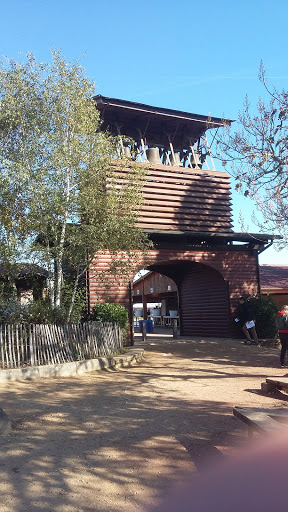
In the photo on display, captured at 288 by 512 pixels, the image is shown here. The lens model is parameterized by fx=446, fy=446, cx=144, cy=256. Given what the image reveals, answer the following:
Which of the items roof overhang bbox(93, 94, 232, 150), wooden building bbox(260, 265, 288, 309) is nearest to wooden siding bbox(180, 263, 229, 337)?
wooden building bbox(260, 265, 288, 309)

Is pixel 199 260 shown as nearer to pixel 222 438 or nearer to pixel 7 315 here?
pixel 7 315

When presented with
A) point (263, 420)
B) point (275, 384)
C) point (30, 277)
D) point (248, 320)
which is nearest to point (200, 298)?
point (248, 320)

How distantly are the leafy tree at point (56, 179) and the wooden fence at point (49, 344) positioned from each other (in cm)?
87

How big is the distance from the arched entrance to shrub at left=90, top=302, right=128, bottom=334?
5760mm

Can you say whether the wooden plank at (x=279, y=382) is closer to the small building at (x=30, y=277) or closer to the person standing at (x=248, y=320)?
the small building at (x=30, y=277)

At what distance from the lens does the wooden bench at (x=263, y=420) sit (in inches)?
171

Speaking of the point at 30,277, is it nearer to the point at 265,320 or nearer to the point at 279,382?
the point at 279,382

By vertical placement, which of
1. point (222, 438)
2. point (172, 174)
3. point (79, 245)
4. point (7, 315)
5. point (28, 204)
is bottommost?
point (222, 438)

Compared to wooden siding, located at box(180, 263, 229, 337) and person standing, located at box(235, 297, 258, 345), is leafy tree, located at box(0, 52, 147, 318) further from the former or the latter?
Result: wooden siding, located at box(180, 263, 229, 337)

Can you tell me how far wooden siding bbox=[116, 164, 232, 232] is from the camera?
59.9 feet

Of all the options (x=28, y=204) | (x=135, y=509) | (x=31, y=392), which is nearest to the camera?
(x=135, y=509)

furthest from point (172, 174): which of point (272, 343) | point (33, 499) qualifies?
point (33, 499)

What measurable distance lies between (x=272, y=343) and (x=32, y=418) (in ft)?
39.8

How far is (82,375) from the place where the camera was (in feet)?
35.0
